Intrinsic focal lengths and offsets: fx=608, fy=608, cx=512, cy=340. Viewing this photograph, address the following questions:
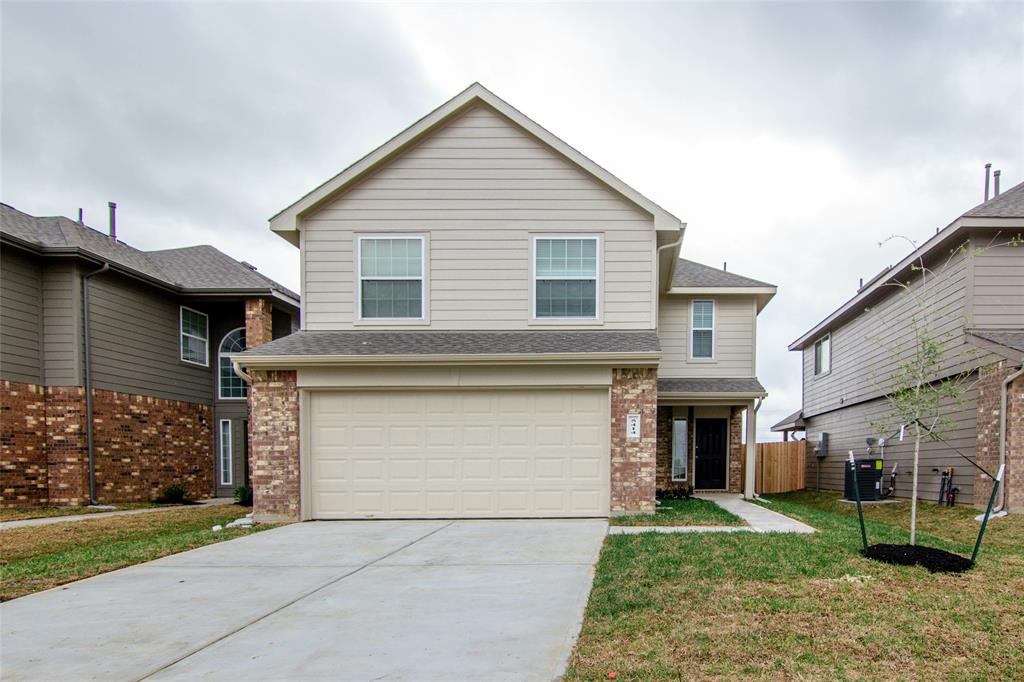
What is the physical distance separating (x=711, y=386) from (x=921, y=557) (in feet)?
26.5

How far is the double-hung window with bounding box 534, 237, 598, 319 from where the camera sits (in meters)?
10.9

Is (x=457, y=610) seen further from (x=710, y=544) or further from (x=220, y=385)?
(x=220, y=385)

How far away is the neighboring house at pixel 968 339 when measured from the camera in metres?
10.3

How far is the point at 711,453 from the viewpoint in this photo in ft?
51.4

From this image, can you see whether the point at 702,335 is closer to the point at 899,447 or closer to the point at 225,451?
the point at 899,447

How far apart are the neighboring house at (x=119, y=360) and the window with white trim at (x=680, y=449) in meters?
10.7

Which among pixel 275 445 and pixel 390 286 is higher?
pixel 390 286

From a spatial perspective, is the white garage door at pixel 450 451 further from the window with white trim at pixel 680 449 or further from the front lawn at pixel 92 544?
the window with white trim at pixel 680 449

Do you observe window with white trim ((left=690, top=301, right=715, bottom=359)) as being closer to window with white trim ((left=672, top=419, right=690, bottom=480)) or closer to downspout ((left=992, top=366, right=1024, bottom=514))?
window with white trim ((left=672, top=419, right=690, bottom=480))

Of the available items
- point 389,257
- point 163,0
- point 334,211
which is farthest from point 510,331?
point 163,0

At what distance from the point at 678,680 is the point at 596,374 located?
6597 millimetres

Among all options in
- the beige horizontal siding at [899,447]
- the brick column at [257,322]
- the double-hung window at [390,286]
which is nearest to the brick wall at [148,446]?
the brick column at [257,322]

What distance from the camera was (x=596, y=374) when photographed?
32.9 feet

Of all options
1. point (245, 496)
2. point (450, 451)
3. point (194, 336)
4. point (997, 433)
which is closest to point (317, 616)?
point (450, 451)
